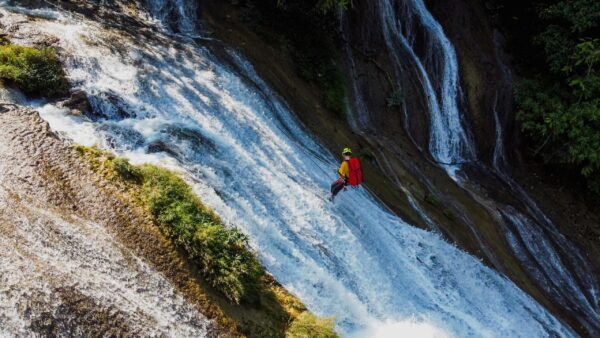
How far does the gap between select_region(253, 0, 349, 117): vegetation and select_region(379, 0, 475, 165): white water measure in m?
2.41

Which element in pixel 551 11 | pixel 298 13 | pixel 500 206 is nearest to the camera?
pixel 500 206

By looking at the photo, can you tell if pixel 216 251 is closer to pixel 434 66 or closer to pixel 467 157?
pixel 467 157

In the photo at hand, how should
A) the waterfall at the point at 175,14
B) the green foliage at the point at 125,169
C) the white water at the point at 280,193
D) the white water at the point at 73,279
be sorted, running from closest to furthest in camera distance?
1. the white water at the point at 73,279
2. the green foliage at the point at 125,169
3. the white water at the point at 280,193
4. the waterfall at the point at 175,14

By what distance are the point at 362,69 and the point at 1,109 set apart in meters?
11.5

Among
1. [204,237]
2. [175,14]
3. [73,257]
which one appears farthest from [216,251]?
[175,14]

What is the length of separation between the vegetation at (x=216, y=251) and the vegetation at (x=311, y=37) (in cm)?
797

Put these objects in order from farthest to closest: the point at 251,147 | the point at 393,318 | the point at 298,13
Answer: the point at 298,13, the point at 251,147, the point at 393,318

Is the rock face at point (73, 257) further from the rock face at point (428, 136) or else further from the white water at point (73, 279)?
the rock face at point (428, 136)

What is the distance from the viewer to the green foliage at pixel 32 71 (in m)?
9.56

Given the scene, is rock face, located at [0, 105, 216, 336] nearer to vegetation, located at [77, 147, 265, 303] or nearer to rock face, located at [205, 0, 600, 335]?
vegetation, located at [77, 147, 265, 303]

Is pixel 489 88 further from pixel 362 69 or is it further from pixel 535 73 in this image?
pixel 362 69

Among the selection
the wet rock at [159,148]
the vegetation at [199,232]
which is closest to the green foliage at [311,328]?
the vegetation at [199,232]

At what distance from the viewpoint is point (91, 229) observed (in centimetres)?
689

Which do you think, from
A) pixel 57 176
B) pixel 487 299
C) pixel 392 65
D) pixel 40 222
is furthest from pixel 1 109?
pixel 392 65
